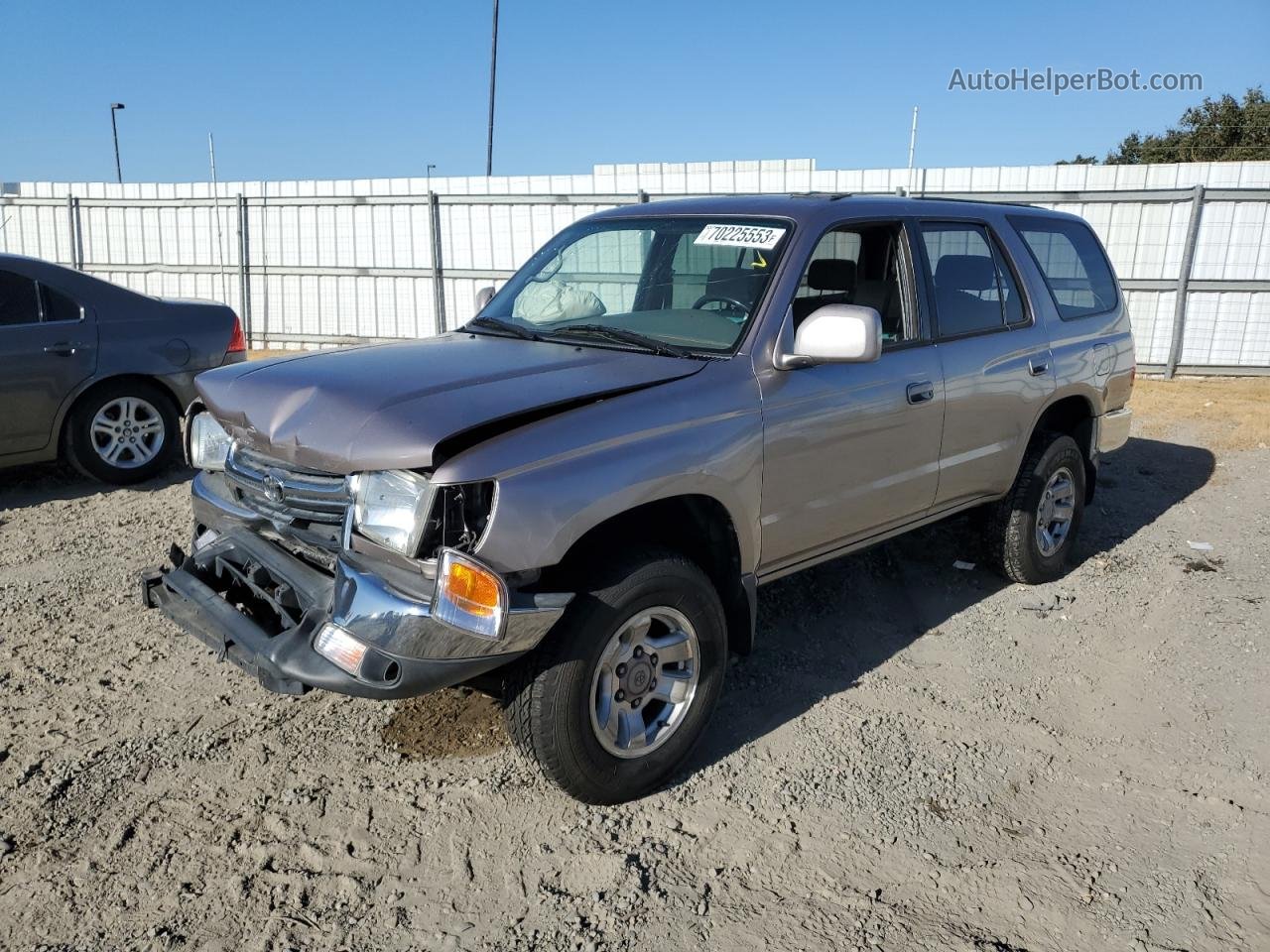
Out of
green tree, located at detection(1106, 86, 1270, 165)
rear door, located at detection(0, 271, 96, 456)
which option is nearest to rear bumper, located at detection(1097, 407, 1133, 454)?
rear door, located at detection(0, 271, 96, 456)

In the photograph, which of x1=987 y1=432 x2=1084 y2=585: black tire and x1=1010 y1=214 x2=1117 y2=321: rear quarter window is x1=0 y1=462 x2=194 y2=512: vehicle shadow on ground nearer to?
x1=987 y1=432 x2=1084 y2=585: black tire

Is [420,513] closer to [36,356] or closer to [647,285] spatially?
[647,285]

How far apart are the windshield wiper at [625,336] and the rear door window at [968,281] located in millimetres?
1457

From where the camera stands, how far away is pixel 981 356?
15.0 ft

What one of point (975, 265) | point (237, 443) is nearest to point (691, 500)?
point (237, 443)

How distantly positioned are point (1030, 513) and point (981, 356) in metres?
1.08

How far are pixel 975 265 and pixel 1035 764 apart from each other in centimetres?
238

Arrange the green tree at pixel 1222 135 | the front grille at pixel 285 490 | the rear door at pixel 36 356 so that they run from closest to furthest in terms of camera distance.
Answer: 1. the front grille at pixel 285 490
2. the rear door at pixel 36 356
3. the green tree at pixel 1222 135

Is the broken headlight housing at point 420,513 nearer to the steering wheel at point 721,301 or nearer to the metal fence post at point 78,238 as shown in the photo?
the steering wheel at point 721,301

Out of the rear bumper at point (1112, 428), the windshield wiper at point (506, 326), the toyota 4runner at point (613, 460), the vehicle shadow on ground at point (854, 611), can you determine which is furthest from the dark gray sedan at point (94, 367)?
the rear bumper at point (1112, 428)

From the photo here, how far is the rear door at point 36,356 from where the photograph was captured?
246 inches

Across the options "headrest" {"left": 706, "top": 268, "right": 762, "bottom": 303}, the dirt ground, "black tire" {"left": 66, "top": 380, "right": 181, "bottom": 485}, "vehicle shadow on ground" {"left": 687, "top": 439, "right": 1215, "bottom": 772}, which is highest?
"headrest" {"left": 706, "top": 268, "right": 762, "bottom": 303}

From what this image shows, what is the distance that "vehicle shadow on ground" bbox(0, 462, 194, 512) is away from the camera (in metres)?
6.64

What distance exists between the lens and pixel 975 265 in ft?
15.6
